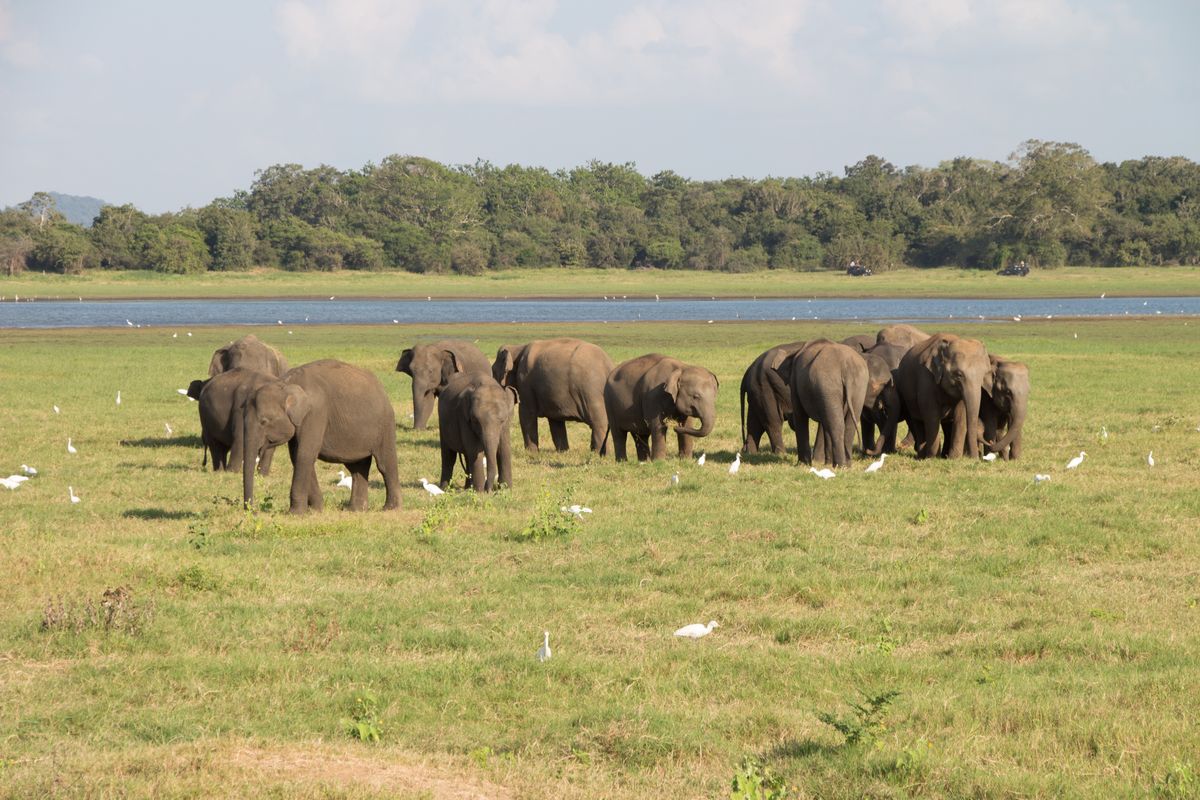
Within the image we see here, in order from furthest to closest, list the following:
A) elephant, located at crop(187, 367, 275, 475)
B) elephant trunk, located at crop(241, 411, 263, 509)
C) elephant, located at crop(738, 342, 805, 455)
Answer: elephant, located at crop(738, 342, 805, 455) < elephant, located at crop(187, 367, 275, 475) < elephant trunk, located at crop(241, 411, 263, 509)

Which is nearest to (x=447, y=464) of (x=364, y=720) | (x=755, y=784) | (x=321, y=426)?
(x=321, y=426)

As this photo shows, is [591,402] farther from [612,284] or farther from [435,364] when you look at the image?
[612,284]

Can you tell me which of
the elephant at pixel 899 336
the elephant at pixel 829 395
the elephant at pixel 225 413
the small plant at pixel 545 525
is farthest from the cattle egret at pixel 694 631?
the elephant at pixel 899 336

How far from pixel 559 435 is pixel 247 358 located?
4.66 meters

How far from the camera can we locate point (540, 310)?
7306 centimetres

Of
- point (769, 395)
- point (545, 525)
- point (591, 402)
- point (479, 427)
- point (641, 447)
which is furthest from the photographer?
point (591, 402)

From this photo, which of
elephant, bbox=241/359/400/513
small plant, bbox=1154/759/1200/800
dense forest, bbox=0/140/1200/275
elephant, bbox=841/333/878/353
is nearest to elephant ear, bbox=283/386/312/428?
elephant, bbox=241/359/400/513

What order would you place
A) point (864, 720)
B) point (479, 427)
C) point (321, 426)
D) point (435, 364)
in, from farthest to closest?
1. point (435, 364)
2. point (479, 427)
3. point (321, 426)
4. point (864, 720)

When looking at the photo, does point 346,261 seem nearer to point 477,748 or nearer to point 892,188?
point 892,188

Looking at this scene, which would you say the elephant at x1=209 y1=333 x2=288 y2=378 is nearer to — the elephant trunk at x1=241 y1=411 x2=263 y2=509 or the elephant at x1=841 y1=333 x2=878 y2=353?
the elephant trunk at x1=241 y1=411 x2=263 y2=509

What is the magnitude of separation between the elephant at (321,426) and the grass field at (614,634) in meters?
0.49

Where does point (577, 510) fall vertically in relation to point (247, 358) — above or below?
below

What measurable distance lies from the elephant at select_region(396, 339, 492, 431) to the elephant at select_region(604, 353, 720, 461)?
13.2 feet

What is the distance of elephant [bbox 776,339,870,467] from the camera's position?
59.8 feet
